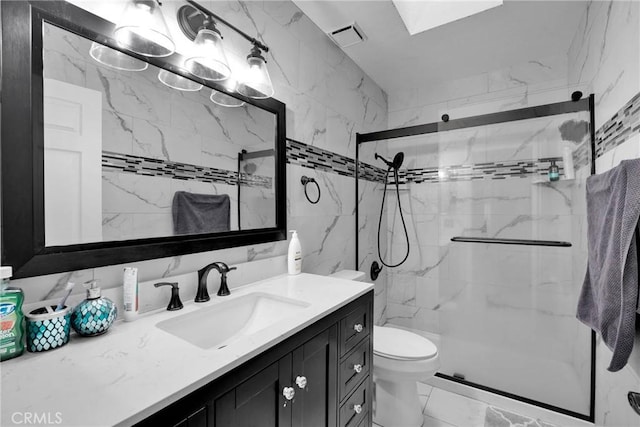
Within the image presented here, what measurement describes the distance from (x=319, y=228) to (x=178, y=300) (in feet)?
3.49

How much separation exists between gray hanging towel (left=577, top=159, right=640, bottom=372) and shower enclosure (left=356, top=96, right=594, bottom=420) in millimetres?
754

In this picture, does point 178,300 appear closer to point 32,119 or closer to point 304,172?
point 32,119

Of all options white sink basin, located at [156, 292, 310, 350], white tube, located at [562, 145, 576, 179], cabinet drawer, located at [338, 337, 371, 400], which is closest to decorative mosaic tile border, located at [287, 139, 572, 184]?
white tube, located at [562, 145, 576, 179]

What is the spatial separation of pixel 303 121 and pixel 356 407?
156cm

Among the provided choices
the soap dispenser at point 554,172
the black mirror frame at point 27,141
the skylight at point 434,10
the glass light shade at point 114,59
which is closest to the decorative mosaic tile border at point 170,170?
the black mirror frame at point 27,141

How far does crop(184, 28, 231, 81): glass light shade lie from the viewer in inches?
45.5

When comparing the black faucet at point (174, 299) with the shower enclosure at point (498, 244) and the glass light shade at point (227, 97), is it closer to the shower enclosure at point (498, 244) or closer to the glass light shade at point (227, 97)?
the glass light shade at point (227, 97)

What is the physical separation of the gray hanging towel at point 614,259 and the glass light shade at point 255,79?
4.70 feet

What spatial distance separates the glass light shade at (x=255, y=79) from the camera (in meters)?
1.36

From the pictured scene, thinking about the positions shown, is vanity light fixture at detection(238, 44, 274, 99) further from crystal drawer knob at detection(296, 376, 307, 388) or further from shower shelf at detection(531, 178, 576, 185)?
shower shelf at detection(531, 178, 576, 185)

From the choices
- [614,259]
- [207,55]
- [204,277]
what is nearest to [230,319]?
[204,277]

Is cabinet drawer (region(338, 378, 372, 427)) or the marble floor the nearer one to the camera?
cabinet drawer (region(338, 378, 372, 427))

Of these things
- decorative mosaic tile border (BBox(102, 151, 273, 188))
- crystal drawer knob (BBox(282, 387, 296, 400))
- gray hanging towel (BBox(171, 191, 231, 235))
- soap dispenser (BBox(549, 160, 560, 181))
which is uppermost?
soap dispenser (BBox(549, 160, 560, 181))

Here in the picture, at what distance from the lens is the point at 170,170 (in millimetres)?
1115
